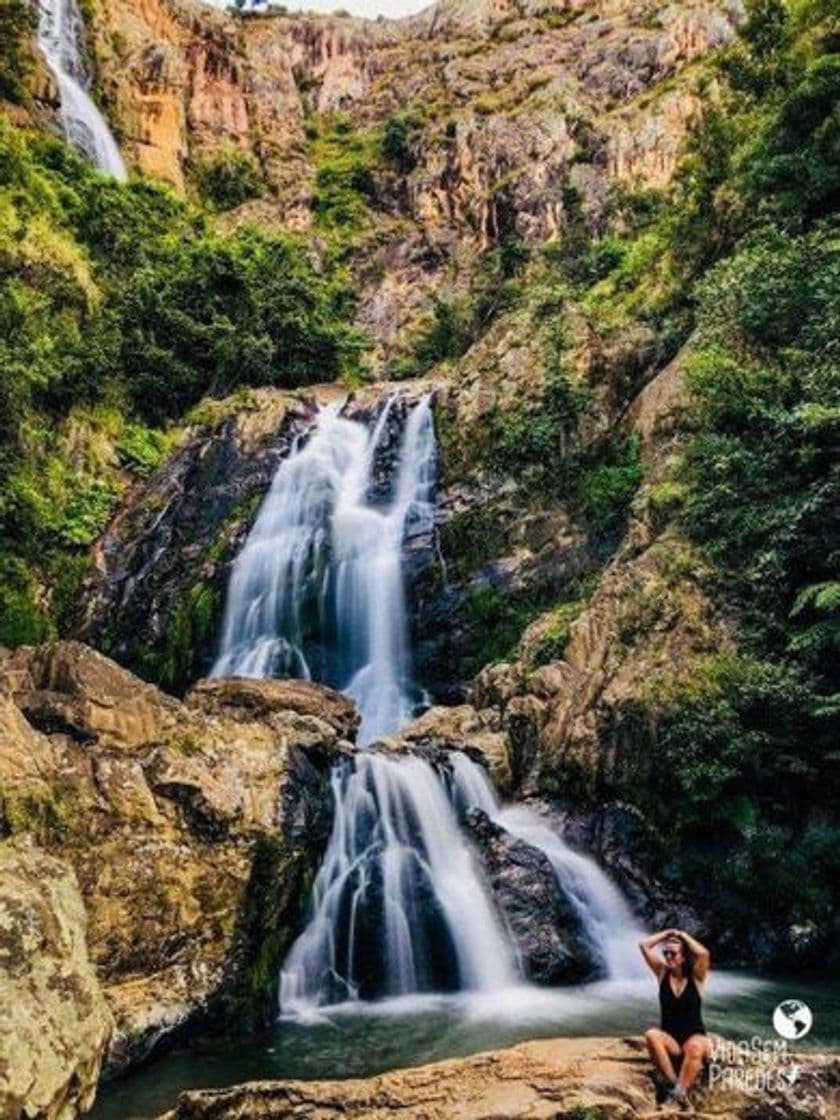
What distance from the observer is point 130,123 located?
47.5m

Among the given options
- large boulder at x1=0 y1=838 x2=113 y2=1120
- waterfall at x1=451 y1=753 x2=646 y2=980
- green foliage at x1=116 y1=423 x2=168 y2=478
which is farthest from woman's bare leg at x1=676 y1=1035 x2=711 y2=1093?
green foliage at x1=116 y1=423 x2=168 y2=478

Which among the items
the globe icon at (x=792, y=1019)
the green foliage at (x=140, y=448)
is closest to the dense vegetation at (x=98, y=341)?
the green foliage at (x=140, y=448)

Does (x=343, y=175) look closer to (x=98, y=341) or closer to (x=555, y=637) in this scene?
(x=98, y=341)

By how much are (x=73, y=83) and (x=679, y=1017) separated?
51104mm

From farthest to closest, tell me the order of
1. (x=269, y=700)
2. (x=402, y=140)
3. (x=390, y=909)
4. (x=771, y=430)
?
(x=402, y=140) → (x=771, y=430) → (x=269, y=700) → (x=390, y=909)

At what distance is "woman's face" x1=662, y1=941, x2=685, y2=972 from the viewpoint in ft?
20.2

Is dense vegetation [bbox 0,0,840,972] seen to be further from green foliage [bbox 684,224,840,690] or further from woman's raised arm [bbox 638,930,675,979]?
woman's raised arm [bbox 638,930,675,979]

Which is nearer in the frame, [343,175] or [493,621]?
[493,621]

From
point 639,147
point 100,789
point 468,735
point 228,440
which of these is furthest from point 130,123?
point 100,789

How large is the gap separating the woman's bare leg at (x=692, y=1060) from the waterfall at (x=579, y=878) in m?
7.06

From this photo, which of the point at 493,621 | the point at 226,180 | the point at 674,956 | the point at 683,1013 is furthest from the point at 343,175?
the point at 683,1013

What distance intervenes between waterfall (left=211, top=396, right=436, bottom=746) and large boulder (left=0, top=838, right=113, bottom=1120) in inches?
547

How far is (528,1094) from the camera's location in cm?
575

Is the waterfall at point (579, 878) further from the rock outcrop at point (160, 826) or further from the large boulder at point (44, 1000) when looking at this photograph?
the large boulder at point (44, 1000)
